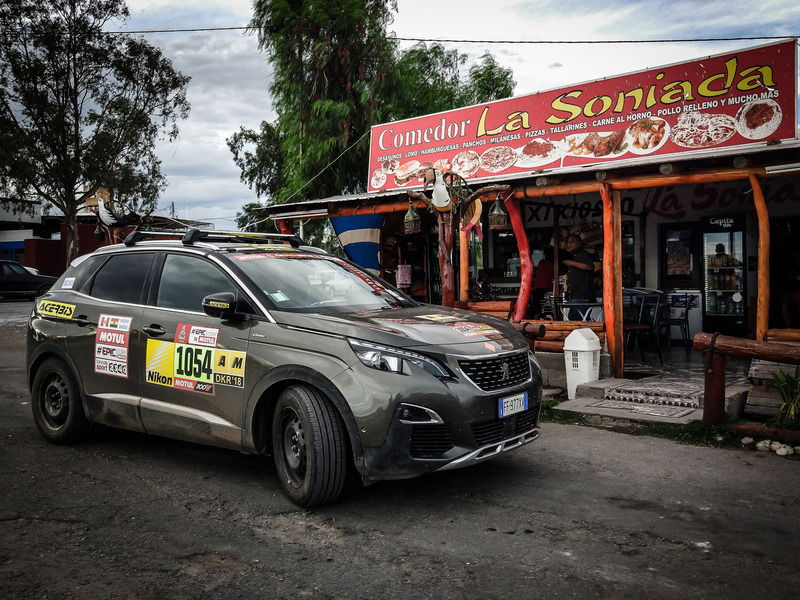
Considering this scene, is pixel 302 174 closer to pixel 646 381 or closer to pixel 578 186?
pixel 578 186

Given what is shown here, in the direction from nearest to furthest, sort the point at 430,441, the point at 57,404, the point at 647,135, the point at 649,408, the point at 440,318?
1. the point at 430,441
2. the point at 440,318
3. the point at 57,404
4. the point at 649,408
5. the point at 647,135

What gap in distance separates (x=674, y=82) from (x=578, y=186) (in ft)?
7.35

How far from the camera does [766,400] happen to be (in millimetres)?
6805

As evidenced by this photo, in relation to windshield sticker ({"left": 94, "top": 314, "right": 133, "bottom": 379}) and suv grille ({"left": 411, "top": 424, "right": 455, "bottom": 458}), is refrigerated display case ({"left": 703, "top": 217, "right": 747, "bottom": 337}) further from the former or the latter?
windshield sticker ({"left": 94, "top": 314, "right": 133, "bottom": 379})

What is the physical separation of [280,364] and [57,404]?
9.08 feet

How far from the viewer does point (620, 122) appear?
10.7 meters

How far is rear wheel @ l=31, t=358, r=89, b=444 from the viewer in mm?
5879

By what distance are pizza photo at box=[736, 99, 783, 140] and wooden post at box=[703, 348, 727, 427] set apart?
4311 millimetres

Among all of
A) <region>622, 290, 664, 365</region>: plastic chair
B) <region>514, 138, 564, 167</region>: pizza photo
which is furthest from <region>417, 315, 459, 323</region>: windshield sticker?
<region>514, 138, 564, 167</region>: pizza photo

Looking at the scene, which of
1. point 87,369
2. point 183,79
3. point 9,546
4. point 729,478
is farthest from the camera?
point 183,79

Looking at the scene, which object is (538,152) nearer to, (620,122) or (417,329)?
(620,122)

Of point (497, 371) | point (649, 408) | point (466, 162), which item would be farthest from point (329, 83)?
point (497, 371)

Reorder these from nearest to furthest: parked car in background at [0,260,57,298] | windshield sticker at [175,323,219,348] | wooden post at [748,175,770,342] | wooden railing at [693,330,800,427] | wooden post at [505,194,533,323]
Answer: windshield sticker at [175,323,219,348], wooden railing at [693,330,800,427], wooden post at [748,175,770,342], wooden post at [505,194,533,323], parked car in background at [0,260,57,298]

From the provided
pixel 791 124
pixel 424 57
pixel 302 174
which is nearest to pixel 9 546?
pixel 791 124
